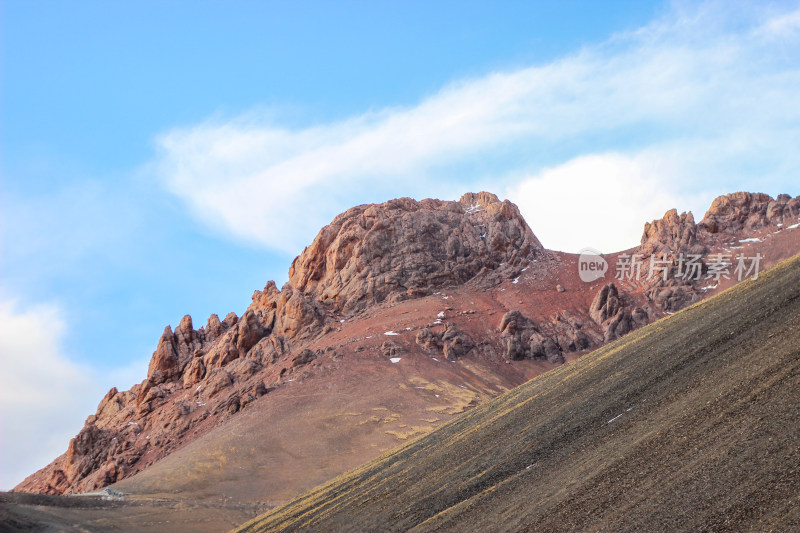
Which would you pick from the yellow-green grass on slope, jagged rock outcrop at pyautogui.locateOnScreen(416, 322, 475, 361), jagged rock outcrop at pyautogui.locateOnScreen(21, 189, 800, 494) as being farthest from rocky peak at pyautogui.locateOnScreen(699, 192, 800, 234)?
the yellow-green grass on slope

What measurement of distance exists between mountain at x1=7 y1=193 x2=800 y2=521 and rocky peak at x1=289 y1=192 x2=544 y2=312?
0.57ft

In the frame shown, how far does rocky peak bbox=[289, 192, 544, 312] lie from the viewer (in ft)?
252

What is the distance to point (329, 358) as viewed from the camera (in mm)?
65125

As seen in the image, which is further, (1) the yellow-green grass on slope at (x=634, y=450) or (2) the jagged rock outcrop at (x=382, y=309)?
(2) the jagged rock outcrop at (x=382, y=309)

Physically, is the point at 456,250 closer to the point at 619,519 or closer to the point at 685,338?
the point at 685,338

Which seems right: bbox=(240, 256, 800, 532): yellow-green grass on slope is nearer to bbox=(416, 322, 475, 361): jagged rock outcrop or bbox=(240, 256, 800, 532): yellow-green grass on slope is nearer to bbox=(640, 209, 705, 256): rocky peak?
bbox=(416, 322, 475, 361): jagged rock outcrop

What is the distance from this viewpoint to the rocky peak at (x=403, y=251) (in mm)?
76812

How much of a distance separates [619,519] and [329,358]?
156ft

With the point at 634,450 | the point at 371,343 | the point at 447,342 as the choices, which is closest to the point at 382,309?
the point at 371,343

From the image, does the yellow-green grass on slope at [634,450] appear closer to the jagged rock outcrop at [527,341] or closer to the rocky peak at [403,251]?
the jagged rock outcrop at [527,341]

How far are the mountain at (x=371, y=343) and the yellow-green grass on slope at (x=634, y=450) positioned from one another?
12.0 meters

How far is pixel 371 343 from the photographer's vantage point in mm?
67375

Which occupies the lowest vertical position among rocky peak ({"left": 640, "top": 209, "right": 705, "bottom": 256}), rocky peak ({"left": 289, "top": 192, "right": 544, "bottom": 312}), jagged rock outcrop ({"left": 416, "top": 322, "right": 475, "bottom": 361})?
jagged rock outcrop ({"left": 416, "top": 322, "right": 475, "bottom": 361})

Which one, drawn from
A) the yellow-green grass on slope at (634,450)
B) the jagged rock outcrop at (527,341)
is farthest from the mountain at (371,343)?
the yellow-green grass on slope at (634,450)
